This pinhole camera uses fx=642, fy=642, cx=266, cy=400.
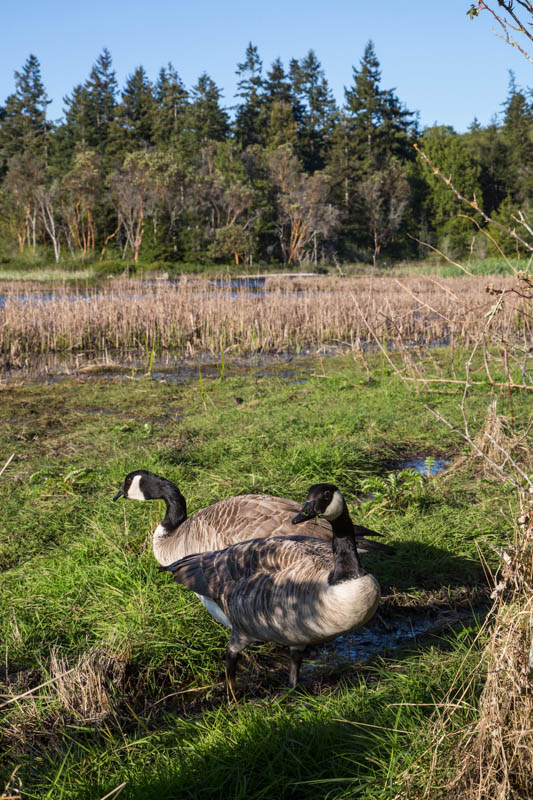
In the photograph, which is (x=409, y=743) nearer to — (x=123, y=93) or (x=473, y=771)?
(x=473, y=771)

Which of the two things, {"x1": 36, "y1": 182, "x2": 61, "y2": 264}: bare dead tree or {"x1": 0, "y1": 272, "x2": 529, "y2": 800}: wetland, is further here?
{"x1": 36, "y1": 182, "x2": 61, "y2": 264}: bare dead tree

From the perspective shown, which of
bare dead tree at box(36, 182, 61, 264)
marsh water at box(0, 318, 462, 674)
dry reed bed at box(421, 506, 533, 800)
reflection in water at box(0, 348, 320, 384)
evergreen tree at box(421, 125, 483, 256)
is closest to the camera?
dry reed bed at box(421, 506, 533, 800)

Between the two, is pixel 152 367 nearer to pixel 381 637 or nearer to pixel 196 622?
pixel 196 622

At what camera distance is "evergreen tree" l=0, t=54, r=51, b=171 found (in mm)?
75812

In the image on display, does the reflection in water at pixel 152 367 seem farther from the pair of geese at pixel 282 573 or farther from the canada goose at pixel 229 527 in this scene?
the pair of geese at pixel 282 573

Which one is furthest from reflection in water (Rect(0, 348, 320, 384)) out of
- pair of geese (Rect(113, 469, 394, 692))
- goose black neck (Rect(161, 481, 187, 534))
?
pair of geese (Rect(113, 469, 394, 692))

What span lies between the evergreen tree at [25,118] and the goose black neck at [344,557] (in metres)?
81.7

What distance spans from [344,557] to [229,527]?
1.35 metres

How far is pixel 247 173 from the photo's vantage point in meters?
63.0

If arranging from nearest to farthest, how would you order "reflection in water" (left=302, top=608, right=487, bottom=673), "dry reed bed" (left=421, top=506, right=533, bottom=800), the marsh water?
"dry reed bed" (left=421, top=506, right=533, bottom=800), "reflection in water" (left=302, top=608, right=487, bottom=673), the marsh water

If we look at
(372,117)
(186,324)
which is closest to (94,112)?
(372,117)

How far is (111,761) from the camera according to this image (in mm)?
3209

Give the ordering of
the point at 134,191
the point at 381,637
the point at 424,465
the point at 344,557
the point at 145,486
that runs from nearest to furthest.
→ the point at 344,557 → the point at 381,637 → the point at 145,486 → the point at 424,465 → the point at 134,191

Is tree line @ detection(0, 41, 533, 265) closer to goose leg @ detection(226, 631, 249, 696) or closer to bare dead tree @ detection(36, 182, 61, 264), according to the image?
bare dead tree @ detection(36, 182, 61, 264)
